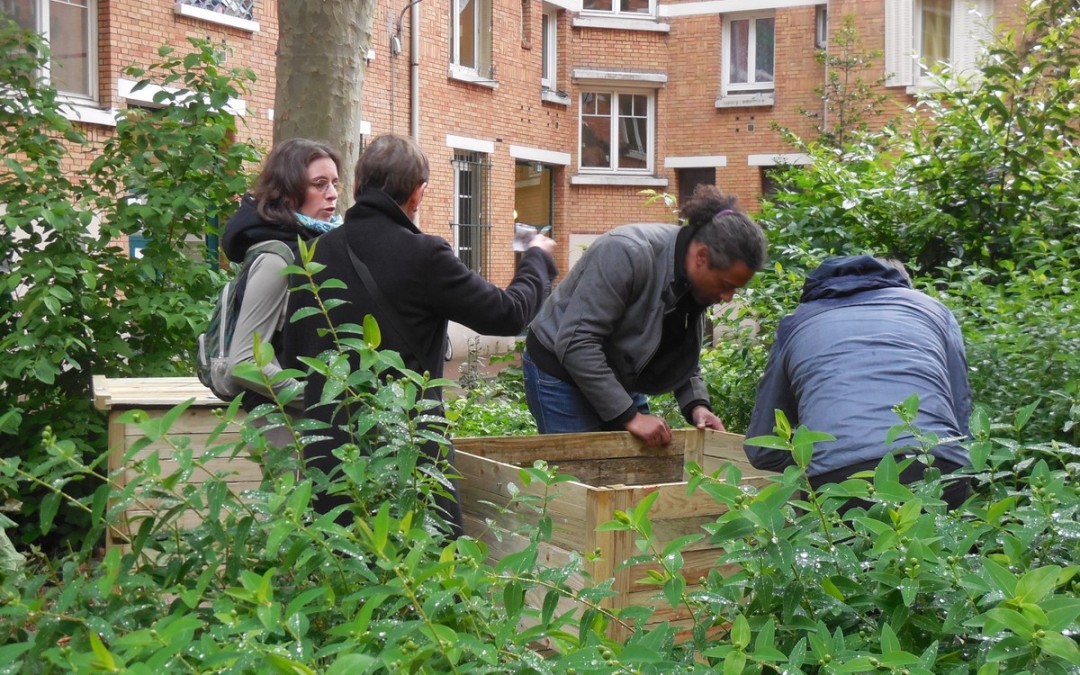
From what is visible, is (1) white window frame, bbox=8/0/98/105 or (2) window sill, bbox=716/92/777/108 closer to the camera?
(1) white window frame, bbox=8/0/98/105

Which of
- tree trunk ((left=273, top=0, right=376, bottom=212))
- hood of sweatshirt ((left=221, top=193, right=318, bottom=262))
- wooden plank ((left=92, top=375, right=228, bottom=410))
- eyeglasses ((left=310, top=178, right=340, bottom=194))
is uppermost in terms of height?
tree trunk ((left=273, top=0, right=376, bottom=212))

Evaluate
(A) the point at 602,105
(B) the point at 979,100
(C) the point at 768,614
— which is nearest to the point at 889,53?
(A) the point at 602,105

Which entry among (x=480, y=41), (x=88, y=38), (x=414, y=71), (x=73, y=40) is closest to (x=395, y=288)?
(x=73, y=40)

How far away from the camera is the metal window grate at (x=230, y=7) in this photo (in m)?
16.9

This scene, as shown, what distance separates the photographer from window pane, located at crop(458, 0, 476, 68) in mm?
23906

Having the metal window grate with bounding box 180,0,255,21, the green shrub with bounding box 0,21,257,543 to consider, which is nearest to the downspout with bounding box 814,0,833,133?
the metal window grate with bounding box 180,0,255,21

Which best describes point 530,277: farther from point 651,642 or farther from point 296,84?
point 296,84

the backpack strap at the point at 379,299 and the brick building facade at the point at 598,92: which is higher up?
the brick building facade at the point at 598,92

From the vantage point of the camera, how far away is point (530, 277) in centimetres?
397

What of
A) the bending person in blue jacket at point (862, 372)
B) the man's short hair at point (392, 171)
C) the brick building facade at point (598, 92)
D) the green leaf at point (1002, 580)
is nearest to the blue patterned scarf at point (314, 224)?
the man's short hair at point (392, 171)

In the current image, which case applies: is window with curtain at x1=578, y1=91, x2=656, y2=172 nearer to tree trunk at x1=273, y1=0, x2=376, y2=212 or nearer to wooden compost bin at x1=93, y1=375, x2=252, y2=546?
tree trunk at x1=273, y1=0, x2=376, y2=212

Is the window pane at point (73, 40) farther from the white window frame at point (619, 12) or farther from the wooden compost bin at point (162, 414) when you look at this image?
the white window frame at point (619, 12)

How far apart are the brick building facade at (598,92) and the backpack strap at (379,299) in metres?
17.4

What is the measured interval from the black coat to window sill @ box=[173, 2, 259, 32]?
1375 centimetres
